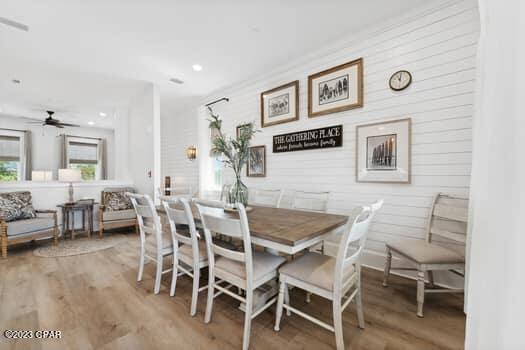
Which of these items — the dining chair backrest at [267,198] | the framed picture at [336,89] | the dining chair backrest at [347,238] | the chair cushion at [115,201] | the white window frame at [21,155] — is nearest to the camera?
the dining chair backrest at [347,238]

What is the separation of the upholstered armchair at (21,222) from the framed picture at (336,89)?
4.48 m

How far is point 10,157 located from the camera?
6.02m

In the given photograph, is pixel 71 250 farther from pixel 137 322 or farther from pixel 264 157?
pixel 264 157

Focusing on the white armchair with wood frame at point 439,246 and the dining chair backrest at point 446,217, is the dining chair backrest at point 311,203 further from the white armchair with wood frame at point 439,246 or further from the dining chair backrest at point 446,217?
the dining chair backrest at point 446,217

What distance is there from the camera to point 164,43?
2.83 m

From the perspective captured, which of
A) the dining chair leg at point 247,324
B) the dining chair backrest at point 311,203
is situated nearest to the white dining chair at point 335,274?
the dining chair leg at point 247,324

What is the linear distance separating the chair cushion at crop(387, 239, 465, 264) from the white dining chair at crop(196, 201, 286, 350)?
3.62 ft

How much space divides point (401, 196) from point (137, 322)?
9.11 feet

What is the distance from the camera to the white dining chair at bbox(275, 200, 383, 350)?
1.30 metres

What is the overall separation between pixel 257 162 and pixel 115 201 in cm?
301

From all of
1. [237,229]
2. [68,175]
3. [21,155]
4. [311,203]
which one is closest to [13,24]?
[68,175]

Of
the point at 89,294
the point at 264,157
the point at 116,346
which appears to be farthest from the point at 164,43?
the point at 116,346

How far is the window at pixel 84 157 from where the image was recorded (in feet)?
23.0

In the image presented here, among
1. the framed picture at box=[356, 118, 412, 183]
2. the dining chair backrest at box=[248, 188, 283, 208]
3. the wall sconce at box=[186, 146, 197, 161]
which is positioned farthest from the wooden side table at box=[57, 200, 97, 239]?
the framed picture at box=[356, 118, 412, 183]
